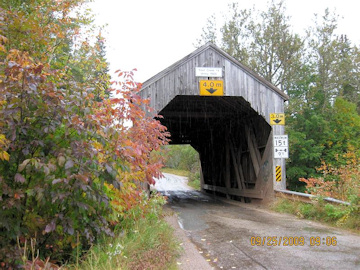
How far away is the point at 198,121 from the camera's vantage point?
62.6ft

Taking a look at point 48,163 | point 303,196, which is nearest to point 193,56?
point 303,196

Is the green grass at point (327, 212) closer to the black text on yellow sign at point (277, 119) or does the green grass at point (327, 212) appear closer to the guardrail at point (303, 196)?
the guardrail at point (303, 196)

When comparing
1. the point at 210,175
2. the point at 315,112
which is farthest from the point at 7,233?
the point at 315,112

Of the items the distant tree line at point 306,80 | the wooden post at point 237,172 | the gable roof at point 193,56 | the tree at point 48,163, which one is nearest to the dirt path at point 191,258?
the tree at point 48,163

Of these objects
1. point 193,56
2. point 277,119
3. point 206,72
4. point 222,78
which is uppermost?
point 193,56

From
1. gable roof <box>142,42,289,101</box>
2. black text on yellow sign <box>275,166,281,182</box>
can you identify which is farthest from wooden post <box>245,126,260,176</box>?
gable roof <box>142,42,289,101</box>

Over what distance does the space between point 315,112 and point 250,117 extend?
1348cm

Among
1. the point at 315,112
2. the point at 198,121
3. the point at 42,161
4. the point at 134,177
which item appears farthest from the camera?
the point at 315,112

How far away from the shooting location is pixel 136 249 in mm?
4723

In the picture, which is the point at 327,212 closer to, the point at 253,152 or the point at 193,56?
the point at 253,152

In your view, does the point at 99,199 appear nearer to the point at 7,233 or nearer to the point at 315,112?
the point at 7,233

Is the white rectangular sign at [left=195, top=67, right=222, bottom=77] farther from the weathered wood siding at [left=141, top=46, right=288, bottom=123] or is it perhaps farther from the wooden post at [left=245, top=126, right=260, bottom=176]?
the wooden post at [left=245, top=126, right=260, bottom=176]
